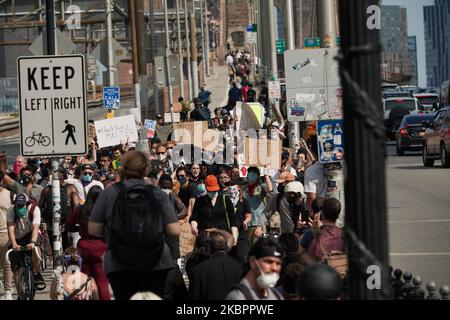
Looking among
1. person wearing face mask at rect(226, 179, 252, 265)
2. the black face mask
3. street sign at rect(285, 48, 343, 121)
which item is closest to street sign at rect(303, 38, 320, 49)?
the black face mask

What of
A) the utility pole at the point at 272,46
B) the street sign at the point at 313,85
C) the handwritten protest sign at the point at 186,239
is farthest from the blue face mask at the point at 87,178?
the utility pole at the point at 272,46

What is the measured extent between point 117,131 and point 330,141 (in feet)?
40.8

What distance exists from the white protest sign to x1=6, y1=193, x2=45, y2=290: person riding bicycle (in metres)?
10.3

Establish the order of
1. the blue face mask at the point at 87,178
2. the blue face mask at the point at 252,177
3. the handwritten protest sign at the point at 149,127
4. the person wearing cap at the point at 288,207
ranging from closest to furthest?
1. the person wearing cap at the point at 288,207
2. the blue face mask at the point at 252,177
3. the blue face mask at the point at 87,178
4. the handwritten protest sign at the point at 149,127

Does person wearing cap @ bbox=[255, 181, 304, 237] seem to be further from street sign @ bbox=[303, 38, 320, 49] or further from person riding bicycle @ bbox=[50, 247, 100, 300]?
street sign @ bbox=[303, 38, 320, 49]

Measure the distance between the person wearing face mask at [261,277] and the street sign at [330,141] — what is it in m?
7.46

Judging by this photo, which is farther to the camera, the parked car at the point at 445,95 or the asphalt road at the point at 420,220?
the parked car at the point at 445,95

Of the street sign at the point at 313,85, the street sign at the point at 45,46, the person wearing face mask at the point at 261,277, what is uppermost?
the street sign at the point at 45,46

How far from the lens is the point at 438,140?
40562 mm

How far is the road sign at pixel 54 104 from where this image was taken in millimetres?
13766

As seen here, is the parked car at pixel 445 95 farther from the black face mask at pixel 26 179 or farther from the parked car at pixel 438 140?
the black face mask at pixel 26 179

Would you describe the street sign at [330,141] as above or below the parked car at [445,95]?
below
